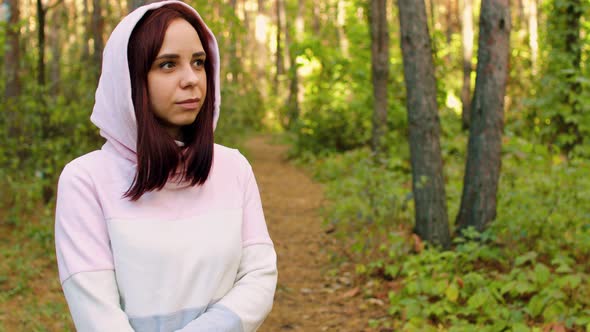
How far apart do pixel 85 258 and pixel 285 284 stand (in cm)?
462

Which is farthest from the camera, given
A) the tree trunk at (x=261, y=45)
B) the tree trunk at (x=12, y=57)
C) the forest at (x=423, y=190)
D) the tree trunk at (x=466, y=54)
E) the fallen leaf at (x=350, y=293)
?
the tree trunk at (x=261, y=45)

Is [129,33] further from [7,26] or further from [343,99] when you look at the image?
[343,99]

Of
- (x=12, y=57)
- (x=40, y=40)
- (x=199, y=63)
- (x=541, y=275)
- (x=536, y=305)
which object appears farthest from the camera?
(x=12, y=57)

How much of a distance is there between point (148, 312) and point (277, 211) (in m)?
7.99

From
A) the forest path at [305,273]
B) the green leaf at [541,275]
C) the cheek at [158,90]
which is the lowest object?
the forest path at [305,273]

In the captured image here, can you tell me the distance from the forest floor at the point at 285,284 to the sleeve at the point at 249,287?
313 cm

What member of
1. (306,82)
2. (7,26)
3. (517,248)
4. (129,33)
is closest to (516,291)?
(517,248)

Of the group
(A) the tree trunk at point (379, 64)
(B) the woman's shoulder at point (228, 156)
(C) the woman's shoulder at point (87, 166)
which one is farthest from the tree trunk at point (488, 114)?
(A) the tree trunk at point (379, 64)

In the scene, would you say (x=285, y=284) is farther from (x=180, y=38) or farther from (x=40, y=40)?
(x=180, y=38)

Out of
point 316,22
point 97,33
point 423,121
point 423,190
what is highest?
point 316,22

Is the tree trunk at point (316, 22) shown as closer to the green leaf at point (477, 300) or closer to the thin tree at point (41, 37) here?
the thin tree at point (41, 37)

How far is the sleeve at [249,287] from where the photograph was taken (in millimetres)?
1857

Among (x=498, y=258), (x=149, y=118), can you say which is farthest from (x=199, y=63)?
(x=498, y=258)

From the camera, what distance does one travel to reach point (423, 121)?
6277 millimetres
